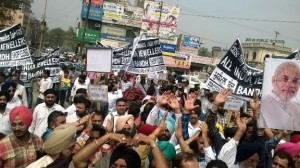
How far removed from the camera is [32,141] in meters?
4.34

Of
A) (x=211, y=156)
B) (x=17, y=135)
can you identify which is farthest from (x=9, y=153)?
(x=211, y=156)

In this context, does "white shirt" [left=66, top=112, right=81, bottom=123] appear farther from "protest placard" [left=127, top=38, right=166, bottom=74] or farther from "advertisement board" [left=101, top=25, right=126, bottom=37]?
"advertisement board" [left=101, top=25, right=126, bottom=37]

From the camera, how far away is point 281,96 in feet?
17.1

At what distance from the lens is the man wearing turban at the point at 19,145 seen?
4039 mm

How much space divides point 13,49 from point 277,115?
563 centimetres

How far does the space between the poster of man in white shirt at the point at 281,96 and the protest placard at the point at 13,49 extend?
517cm

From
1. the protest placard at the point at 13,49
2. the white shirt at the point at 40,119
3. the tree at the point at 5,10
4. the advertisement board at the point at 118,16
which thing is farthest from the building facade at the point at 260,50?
the white shirt at the point at 40,119

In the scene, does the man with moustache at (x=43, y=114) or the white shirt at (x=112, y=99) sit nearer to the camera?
the man with moustache at (x=43, y=114)

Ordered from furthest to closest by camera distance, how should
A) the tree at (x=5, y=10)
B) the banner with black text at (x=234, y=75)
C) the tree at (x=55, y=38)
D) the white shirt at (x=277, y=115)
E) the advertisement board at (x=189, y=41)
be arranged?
the tree at (x=55, y=38)
the advertisement board at (x=189, y=41)
the tree at (x=5, y=10)
the banner with black text at (x=234, y=75)
the white shirt at (x=277, y=115)

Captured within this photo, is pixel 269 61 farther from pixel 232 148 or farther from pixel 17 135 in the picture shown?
pixel 17 135

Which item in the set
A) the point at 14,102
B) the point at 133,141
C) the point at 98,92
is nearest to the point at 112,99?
the point at 14,102

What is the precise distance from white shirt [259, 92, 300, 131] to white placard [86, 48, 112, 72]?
2911 millimetres

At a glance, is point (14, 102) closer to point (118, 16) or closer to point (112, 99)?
point (112, 99)

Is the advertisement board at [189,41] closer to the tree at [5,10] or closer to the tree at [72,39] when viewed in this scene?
the tree at [72,39]
